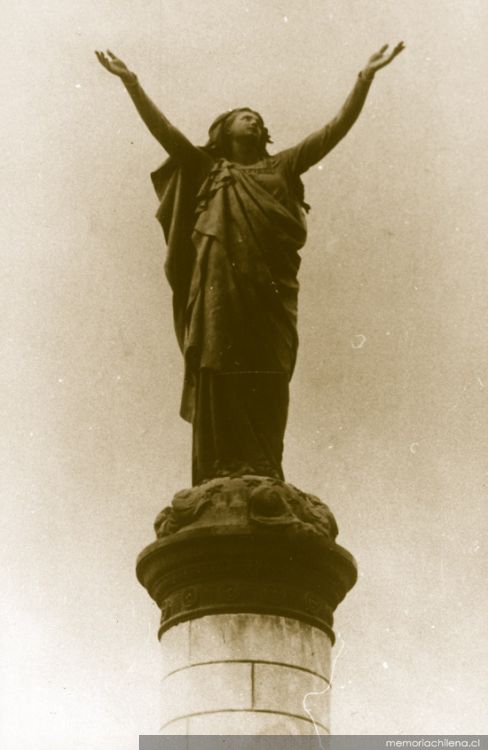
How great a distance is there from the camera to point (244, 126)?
35.0 feet

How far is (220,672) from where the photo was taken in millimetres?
8516

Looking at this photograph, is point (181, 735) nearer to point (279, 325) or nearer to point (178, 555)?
point (178, 555)

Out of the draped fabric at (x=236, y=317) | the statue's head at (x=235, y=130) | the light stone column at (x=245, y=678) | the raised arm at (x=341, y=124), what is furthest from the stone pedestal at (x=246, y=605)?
the statue's head at (x=235, y=130)

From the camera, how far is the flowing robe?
385 inches

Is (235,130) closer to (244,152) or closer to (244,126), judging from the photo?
(244,126)

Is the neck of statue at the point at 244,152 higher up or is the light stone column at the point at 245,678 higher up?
the neck of statue at the point at 244,152

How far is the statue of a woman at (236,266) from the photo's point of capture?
9.79m

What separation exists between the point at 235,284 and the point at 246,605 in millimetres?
2678

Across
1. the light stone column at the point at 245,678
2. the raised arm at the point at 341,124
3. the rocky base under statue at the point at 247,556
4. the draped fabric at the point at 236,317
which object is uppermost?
the raised arm at the point at 341,124

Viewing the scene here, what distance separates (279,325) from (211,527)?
6.42ft

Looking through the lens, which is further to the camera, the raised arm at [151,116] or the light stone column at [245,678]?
the raised arm at [151,116]

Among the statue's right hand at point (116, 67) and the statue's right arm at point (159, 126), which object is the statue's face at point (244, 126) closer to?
the statue's right arm at point (159, 126)

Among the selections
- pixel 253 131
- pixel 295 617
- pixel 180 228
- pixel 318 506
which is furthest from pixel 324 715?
pixel 253 131

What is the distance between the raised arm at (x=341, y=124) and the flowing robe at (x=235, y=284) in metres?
0.01
